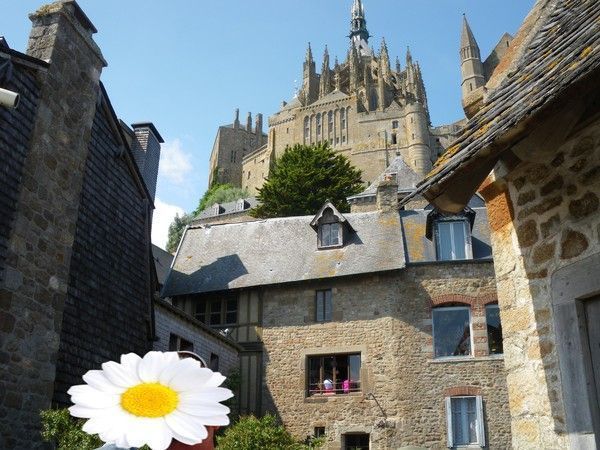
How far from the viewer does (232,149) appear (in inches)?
3135

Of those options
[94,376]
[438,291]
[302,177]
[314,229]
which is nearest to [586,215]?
[94,376]

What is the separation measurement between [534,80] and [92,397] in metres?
3.68

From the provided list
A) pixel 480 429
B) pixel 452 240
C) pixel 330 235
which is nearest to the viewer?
pixel 480 429

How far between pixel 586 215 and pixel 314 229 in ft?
52.3

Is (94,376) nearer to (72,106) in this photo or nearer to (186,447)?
(186,447)

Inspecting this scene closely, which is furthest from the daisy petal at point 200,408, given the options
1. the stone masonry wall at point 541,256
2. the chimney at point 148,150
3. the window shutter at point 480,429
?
the window shutter at point 480,429

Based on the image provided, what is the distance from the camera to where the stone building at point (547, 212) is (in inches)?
140

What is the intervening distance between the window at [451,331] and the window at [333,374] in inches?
89.9

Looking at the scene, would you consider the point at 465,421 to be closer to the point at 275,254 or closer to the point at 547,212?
the point at 275,254

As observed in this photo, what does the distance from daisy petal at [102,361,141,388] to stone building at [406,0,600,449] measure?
9.00ft

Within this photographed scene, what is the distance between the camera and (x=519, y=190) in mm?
4527

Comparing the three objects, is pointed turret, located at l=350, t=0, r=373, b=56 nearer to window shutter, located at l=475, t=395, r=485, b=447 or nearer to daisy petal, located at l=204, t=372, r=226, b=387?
window shutter, located at l=475, t=395, r=485, b=447

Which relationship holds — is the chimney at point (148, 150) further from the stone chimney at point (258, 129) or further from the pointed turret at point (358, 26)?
the pointed turret at point (358, 26)

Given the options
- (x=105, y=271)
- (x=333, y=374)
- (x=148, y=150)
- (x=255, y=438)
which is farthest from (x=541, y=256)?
(x=333, y=374)
